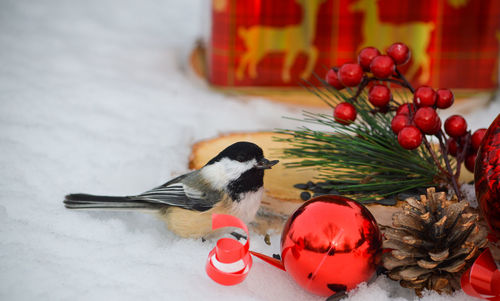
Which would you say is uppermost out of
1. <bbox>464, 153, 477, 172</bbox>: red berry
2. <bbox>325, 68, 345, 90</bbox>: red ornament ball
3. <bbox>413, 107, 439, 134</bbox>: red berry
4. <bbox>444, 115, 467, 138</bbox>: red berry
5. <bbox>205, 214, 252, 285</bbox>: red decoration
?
<bbox>325, 68, 345, 90</bbox>: red ornament ball

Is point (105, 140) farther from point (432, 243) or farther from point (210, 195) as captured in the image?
point (432, 243)

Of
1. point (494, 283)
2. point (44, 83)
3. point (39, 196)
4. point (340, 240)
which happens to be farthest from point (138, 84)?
point (494, 283)

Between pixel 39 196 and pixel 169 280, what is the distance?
0.31 meters

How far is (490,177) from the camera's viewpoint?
568 mm

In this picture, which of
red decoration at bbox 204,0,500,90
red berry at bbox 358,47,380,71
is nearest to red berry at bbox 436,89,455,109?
red berry at bbox 358,47,380,71

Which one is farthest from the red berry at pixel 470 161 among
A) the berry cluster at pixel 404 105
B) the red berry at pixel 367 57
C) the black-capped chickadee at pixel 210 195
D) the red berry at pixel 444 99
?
the black-capped chickadee at pixel 210 195

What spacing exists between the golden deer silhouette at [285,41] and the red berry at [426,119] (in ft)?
1.97

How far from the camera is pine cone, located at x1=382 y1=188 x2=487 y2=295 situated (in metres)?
0.57

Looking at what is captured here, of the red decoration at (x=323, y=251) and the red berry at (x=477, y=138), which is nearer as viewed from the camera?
the red decoration at (x=323, y=251)

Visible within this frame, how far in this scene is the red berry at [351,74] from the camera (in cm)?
71

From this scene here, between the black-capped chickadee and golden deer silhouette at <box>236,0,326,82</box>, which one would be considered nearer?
the black-capped chickadee

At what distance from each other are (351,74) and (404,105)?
0.09m

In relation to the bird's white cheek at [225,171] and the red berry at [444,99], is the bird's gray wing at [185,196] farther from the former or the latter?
the red berry at [444,99]

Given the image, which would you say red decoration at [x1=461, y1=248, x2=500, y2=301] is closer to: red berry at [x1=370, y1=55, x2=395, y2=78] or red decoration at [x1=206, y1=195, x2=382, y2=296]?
red decoration at [x1=206, y1=195, x2=382, y2=296]
